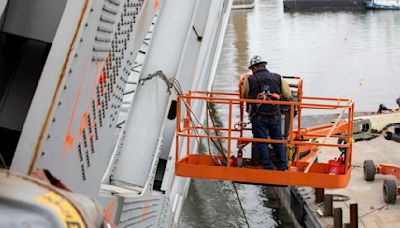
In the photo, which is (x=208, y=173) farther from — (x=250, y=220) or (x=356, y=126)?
(x=250, y=220)

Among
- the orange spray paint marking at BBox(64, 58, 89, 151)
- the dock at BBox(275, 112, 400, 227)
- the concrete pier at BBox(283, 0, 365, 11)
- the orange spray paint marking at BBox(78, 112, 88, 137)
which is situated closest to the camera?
the orange spray paint marking at BBox(64, 58, 89, 151)

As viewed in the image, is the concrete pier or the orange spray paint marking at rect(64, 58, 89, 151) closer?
the orange spray paint marking at rect(64, 58, 89, 151)

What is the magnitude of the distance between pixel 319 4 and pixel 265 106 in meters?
62.0

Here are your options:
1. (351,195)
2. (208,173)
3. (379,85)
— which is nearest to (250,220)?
(351,195)

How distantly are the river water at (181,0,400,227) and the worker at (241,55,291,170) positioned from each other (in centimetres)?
734

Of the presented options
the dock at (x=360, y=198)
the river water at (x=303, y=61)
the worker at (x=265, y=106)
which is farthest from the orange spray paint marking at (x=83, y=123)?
the river water at (x=303, y=61)

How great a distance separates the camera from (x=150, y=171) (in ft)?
23.6

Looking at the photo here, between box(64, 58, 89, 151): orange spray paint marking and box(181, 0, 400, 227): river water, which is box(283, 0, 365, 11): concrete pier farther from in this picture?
box(64, 58, 89, 151): orange spray paint marking

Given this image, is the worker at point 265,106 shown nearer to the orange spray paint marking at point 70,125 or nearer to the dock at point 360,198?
the dock at point 360,198

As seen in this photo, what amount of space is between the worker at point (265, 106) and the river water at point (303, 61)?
734 centimetres

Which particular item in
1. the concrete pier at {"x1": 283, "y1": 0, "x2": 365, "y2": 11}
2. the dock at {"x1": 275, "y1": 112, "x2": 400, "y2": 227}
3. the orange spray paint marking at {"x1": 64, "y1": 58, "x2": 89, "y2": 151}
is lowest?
the orange spray paint marking at {"x1": 64, "y1": 58, "x2": 89, "y2": 151}

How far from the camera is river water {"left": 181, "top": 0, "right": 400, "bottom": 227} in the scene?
55.0ft

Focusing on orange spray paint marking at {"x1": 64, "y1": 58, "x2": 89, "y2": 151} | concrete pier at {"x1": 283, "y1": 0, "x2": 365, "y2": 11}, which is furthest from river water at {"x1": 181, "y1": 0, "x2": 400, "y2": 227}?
orange spray paint marking at {"x1": 64, "y1": 58, "x2": 89, "y2": 151}

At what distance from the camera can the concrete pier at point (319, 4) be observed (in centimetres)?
6812
